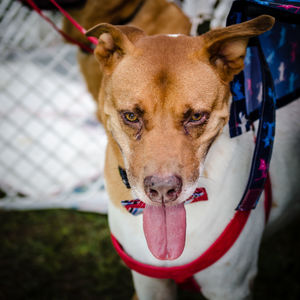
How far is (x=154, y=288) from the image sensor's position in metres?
1.83

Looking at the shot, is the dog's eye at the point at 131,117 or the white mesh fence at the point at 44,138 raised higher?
the dog's eye at the point at 131,117

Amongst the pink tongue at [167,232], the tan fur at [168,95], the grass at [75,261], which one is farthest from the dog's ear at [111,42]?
the grass at [75,261]

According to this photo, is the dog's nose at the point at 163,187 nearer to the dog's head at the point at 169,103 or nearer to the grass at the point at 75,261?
the dog's head at the point at 169,103

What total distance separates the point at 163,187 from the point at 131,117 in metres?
0.40

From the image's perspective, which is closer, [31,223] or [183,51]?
[183,51]

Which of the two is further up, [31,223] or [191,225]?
[191,225]

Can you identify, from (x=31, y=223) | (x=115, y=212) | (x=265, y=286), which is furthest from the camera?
(x=31, y=223)

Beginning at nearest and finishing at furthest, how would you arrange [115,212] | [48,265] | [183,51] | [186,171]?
1. [186,171]
2. [183,51]
3. [115,212]
4. [48,265]

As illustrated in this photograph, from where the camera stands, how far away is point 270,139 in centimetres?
146

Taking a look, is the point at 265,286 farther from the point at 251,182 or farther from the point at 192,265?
the point at 251,182

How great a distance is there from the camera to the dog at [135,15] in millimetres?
3363

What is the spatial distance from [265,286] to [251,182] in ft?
5.63

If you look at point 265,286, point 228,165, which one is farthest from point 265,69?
point 265,286

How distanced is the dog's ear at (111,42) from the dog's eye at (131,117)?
0.32m
